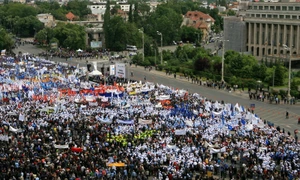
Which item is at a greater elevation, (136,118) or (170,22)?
(170,22)

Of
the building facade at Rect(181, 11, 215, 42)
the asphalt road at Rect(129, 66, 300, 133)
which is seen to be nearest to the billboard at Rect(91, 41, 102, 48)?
the asphalt road at Rect(129, 66, 300, 133)

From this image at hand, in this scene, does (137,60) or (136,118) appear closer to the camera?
(136,118)

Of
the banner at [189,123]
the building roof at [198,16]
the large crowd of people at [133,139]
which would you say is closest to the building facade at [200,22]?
the building roof at [198,16]

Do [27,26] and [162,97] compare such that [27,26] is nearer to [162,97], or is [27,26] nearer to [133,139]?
[162,97]

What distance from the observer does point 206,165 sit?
29203 mm

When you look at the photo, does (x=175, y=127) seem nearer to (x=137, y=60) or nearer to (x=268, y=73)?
(x=268, y=73)

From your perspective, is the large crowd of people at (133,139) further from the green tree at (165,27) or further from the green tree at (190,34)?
the green tree at (190,34)

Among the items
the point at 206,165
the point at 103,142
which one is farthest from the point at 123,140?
the point at 206,165

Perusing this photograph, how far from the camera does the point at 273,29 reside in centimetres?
8612

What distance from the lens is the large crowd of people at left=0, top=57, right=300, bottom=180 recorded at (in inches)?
1128

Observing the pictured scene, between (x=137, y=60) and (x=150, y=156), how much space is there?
5103 cm

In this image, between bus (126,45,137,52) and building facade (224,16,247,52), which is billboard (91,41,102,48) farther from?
building facade (224,16,247,52)

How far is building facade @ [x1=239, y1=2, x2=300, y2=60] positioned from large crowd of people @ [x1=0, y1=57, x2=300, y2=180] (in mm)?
40302

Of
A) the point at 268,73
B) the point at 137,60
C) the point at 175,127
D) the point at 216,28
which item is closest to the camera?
the point at 175,127
